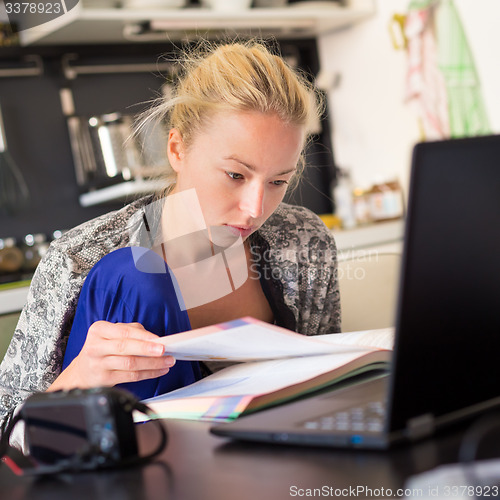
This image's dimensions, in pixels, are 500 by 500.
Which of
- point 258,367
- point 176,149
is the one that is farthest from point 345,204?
point 258,367

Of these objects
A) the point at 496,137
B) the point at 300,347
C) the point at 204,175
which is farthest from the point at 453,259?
the point at 204,175

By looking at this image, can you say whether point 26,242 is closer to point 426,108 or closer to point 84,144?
point 84,144

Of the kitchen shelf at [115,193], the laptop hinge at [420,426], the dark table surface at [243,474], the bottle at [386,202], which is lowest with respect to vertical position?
the bottle at [386,202]

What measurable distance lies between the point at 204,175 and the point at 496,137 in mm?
761

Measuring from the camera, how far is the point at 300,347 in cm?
73

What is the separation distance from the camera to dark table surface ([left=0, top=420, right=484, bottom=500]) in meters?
0.43

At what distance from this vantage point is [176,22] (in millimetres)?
2490

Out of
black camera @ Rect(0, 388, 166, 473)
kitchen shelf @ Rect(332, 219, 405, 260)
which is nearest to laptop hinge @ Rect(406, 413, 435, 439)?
black camera @ Rect(0, 388, 166, 473)

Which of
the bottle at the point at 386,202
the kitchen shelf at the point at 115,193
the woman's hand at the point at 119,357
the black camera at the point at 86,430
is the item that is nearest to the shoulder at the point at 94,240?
the woman's hand at the point at 119,357

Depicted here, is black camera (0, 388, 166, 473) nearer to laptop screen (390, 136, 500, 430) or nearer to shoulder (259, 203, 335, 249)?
Result: laptop screen (390, 136, 500, 430)

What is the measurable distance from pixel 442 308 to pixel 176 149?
90cm

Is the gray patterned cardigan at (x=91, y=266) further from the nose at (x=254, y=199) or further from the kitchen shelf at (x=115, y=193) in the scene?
the kitchen shelf at (x=115, y=193)

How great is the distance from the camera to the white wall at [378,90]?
8.22ft

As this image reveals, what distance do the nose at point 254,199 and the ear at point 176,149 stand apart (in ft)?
0.66
